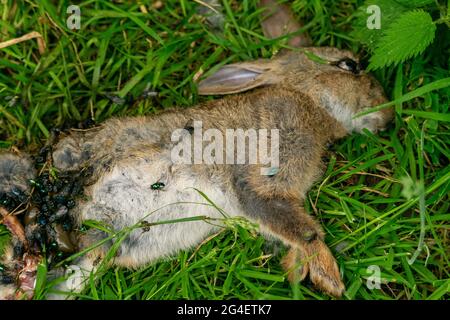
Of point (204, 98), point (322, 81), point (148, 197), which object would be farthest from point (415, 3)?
point (148, 197)

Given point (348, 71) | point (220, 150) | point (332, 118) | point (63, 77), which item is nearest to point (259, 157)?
point (220, 150)

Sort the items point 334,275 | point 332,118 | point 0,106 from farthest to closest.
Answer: point 0,106 < point 332,118 < point 334,275

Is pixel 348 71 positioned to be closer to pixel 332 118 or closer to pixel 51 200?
pixel 332 118

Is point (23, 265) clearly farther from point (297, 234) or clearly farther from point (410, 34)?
point (410, 34)

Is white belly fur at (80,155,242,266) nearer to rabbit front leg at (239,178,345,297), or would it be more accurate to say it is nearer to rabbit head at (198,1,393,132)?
rabbit front leg at (239,178,345,297)

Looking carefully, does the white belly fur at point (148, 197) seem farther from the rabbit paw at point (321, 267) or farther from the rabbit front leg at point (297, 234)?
the rabbit paw at point (321, 267)

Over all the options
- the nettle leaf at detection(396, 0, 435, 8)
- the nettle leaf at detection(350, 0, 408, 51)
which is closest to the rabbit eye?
the nettle leaf at detection(350, 0, 408, 51)
